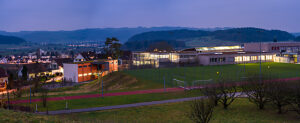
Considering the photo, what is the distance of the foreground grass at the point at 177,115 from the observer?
2008 centimetres

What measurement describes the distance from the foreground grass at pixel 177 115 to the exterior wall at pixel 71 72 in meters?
37.8

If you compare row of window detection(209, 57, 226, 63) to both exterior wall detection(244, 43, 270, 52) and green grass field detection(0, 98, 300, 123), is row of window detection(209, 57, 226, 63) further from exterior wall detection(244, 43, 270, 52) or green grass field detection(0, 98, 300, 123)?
green grass field detection(0, 98, 300, 123)

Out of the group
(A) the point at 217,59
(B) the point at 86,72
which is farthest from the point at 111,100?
(A) the point at 217,59

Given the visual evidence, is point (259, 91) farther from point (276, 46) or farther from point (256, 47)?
point (276, 46)

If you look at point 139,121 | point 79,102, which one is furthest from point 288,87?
point 79,102

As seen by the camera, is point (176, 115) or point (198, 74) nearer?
point (176, 115)

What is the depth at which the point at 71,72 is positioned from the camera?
59625mm

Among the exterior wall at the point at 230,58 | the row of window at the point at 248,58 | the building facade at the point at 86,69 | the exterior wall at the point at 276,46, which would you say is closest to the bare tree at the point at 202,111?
the building facade at the point at 86,69

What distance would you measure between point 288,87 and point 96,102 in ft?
59.5

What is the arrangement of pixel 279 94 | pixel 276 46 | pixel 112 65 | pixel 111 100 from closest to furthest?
1. pixel 279 94
2. pixel 111 100
3. pixel 112 65
4. pixel 276 46

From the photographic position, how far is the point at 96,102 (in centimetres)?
2723

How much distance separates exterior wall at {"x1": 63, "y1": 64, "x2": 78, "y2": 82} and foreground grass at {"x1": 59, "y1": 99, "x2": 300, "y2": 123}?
37770mm

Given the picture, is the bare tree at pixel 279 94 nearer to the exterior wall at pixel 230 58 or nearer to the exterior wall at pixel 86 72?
the exterior wall at pixel 230 58

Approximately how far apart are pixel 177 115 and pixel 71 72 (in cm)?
4285
